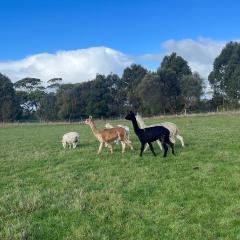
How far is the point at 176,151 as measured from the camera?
722 inches

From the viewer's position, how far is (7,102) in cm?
8494

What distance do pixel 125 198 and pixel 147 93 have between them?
2581 inches

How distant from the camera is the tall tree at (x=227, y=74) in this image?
76850 mm

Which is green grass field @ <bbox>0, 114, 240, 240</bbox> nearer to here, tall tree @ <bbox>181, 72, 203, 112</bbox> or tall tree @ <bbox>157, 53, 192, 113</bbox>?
tall tree @ <bbox>181, 72, 203, 112</bbox>

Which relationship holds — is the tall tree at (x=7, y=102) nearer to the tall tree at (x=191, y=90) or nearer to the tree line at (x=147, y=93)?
the tree line at (x=147, y=93)

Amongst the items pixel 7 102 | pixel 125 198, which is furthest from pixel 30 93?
pixel 125 198

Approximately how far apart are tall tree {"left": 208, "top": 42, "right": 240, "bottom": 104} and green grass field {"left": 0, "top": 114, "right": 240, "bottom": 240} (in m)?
62.3

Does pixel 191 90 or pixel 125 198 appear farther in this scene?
pixel 191 90

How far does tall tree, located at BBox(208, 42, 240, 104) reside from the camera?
7685cm

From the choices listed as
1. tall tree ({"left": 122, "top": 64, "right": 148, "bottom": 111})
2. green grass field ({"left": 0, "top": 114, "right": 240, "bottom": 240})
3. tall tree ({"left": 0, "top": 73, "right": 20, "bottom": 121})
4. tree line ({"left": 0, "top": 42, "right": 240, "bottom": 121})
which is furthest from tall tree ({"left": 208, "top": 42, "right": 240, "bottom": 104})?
green grass field ({"left": 0, "top": 114, "right": 240, "bottom": 240})

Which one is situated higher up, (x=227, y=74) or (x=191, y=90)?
(x=227, y=74)

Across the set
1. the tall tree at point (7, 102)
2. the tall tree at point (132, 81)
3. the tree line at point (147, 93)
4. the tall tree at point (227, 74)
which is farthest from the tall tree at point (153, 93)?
the tall tree at point (7, 102)

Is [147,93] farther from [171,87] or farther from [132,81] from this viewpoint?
[132,81]

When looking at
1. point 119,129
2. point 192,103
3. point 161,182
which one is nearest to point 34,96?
point 192,103
